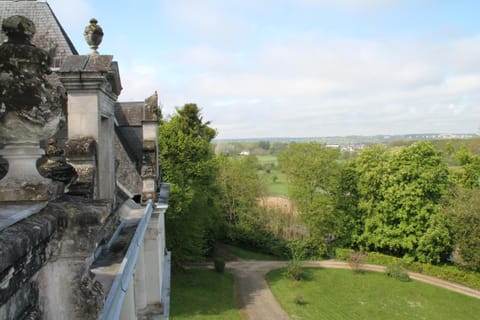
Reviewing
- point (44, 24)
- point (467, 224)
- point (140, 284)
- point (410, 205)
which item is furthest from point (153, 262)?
point (467, 224)

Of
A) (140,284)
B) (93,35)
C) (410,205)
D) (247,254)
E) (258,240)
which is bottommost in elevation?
(247,254)

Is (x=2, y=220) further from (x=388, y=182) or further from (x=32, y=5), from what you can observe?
(x=388, y=182)

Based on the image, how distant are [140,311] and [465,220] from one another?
2449 centimetres

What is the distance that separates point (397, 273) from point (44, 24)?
2562 centimetres

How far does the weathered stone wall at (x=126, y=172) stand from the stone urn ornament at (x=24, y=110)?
272 inches

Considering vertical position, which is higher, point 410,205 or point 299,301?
point 410,205

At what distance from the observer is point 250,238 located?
111ft

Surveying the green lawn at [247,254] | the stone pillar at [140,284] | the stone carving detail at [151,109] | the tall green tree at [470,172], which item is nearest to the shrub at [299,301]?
the green lawn at [247,254]

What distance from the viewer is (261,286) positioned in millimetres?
24000

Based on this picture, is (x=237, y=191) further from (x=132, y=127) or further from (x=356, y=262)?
(x=132, y=127)

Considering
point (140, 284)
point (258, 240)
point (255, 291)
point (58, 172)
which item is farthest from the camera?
point (258, 240)

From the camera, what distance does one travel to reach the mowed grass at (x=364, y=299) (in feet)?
66.4

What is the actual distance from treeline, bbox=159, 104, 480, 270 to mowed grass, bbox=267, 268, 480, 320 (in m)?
3.50

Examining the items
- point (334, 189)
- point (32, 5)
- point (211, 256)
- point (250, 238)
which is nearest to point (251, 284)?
point (211, 256)
